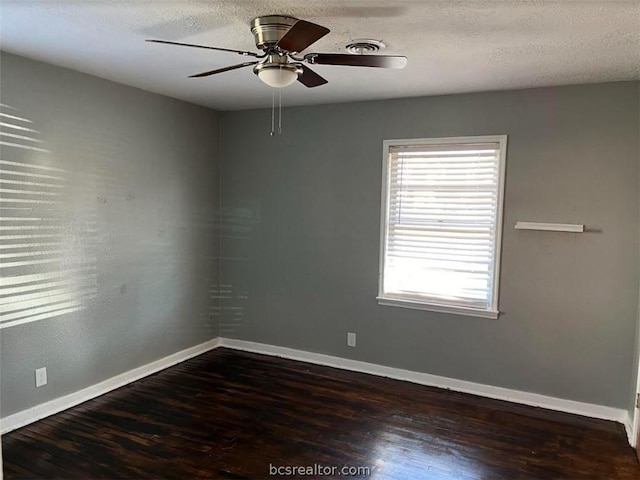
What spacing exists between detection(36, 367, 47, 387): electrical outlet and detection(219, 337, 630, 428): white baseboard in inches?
73.7

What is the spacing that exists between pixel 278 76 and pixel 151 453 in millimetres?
2252

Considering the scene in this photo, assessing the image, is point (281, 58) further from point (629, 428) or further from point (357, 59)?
point (629, 428)

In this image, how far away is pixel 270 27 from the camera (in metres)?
2.20

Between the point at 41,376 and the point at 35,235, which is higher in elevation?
the point at 35,235

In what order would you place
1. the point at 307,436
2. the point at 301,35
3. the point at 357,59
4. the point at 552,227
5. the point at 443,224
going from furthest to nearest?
the point at 443,224 < the point at 552,227 < the point at 307,436 < the point at 357,59 < the point at 301,35

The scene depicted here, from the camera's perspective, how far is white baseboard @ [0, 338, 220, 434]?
3.06 metres

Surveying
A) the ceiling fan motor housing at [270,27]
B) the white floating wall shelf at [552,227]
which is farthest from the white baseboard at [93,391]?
the white floating wall shelf at [552,227]

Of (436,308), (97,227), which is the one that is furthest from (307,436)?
(97,227)

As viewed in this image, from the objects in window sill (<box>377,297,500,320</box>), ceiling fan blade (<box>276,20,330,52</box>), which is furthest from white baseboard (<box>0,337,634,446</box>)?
ceiling fan blade (<box>276,20,330,52</box>)

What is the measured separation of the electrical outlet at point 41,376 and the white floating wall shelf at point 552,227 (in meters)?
3.52

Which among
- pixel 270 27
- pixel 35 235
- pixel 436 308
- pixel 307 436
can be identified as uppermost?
pixel 270 27

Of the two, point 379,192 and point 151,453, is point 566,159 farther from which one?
point 151,453

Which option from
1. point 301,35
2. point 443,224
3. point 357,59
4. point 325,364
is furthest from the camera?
point 325,364

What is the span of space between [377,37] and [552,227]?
6.40ft
